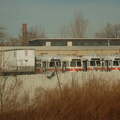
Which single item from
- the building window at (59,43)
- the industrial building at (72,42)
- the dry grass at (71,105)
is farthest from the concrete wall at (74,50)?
the dry grass at (71,105)

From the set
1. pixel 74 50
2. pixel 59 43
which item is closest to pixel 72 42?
pixel 59 43

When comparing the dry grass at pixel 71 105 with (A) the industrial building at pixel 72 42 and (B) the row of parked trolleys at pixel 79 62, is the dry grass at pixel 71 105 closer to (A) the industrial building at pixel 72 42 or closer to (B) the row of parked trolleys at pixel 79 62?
(B) the row of parked trolleys at pixel 79 62

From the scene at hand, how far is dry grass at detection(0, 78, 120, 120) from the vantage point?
902 centimetres

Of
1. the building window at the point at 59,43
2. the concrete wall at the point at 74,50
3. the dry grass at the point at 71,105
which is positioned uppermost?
the building window at the point at 59,43

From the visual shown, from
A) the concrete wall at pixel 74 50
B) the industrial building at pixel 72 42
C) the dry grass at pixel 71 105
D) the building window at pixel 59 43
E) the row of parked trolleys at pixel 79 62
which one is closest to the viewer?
the dry grass at pixel 71 105

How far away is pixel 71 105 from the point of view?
31.7 feet

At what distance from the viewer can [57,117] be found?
30.0ft

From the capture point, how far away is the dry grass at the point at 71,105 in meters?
9.02

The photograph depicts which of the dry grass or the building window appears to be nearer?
the dry grass

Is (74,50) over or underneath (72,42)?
underneath

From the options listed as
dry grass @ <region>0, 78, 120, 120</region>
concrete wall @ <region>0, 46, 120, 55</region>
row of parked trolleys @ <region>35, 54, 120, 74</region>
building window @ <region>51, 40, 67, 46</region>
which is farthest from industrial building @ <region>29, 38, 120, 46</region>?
dry grass @ <region>0, 78, 120, 120</region>

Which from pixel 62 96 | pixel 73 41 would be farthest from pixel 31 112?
pixel 73 41

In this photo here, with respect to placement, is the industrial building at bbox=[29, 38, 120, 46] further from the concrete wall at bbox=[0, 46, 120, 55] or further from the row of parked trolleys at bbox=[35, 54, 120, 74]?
the row of parked trolleys at bbox=[35, 54, 120, 74]

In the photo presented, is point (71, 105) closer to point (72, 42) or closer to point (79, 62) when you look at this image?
point (79, 62)
